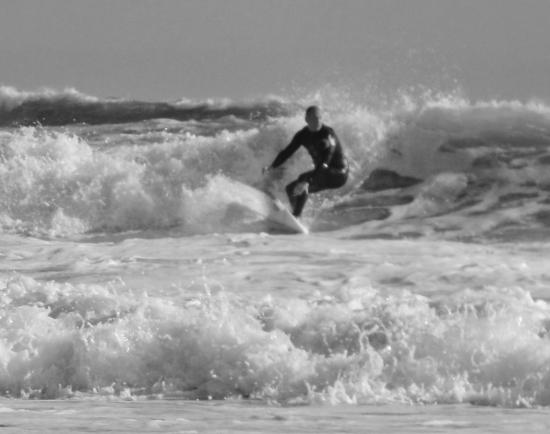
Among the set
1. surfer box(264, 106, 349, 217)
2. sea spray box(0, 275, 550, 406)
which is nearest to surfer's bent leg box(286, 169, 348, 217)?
surfer box(264, 106, 349, 217)

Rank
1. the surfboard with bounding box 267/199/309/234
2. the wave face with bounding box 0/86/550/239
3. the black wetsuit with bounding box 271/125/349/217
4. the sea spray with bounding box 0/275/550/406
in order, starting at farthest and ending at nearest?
the wave face with bounding box 0/86/550/239
the black wetsuit with bounding box 271/125/349/217
the surfboard with bounding box 267/199/309/234
the sea spray with bounding box 0/275/550/406

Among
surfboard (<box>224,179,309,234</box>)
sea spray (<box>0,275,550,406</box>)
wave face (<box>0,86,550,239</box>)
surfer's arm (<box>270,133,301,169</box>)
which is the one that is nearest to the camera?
sea spray (<box>0,275,550,406</box>)

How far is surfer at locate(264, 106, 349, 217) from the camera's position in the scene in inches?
578

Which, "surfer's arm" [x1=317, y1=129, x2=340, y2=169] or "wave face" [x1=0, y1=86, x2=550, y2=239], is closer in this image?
"surfer's arm" [x1=317, y1=129, x2=340, y2=169]

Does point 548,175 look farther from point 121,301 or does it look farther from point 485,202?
point 121,301

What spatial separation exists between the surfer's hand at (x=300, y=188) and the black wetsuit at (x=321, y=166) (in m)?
0.03

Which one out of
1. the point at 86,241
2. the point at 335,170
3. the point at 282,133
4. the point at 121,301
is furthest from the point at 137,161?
the point at 121,301

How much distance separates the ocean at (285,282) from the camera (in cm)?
707

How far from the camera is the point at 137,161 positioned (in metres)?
18.7

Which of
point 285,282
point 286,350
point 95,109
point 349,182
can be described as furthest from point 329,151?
point 95,109

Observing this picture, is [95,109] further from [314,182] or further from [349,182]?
[314,182]

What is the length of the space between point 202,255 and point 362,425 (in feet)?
18.0

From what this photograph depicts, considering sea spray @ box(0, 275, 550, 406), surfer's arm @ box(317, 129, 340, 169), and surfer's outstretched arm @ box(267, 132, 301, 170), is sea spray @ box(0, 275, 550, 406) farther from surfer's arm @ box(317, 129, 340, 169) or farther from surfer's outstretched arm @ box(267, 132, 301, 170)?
surfer's arm @ box(317, 129, 340, 169)

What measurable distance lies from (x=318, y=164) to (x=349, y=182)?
2833 mm
